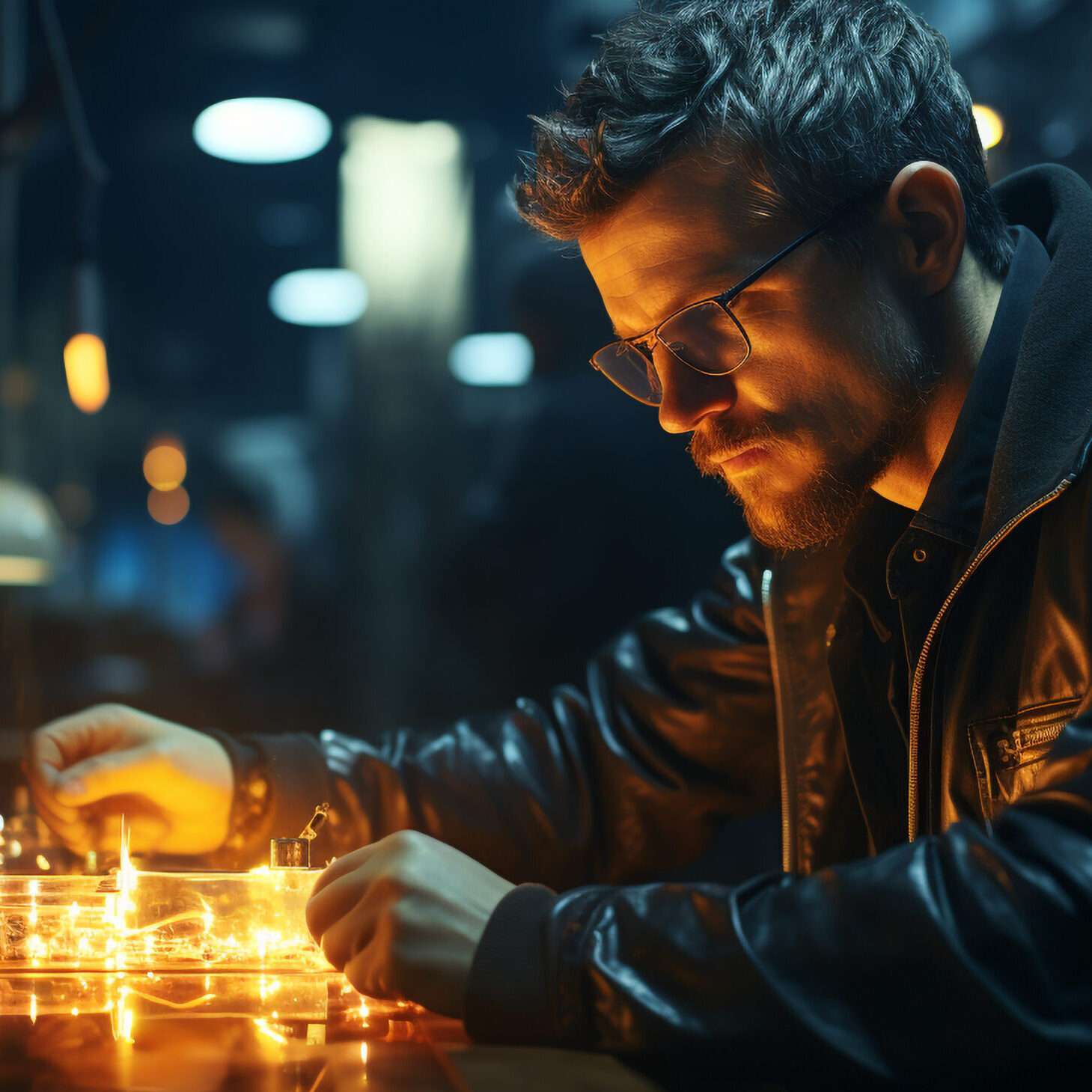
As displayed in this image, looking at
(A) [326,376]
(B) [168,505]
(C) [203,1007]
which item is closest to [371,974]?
(C) [203,1007]

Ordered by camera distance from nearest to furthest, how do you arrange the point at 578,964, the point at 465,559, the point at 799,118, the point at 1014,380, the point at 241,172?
the point at 578,964 < the point at 1014,380 < the point at 799,118 < the point at 465,559 < the point at 241,172

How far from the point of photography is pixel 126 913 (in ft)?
3.59

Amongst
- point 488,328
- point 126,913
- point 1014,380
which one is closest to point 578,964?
point 126,913

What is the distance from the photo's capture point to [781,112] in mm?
1256

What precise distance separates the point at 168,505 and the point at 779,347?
2531mm

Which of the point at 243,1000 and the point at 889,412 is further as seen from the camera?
the point at 889,412

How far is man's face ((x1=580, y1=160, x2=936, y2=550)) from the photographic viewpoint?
1255 mm

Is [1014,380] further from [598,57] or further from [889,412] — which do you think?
[598,57]

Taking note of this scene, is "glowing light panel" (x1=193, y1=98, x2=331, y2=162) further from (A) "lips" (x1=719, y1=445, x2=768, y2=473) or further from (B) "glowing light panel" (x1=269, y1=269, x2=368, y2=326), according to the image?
(A) "lips" (x1=719, y1=445, x2=768, y2=473)

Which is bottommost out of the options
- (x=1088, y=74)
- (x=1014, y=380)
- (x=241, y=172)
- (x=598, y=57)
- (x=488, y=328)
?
(x=1014, y=380)

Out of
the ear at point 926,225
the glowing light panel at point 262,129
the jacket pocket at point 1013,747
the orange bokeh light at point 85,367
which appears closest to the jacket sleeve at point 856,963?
the jacket pocket at point 1013,747

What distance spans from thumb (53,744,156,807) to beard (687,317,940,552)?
2.49 ft

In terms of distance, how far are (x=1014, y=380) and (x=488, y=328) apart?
1962 millimetres

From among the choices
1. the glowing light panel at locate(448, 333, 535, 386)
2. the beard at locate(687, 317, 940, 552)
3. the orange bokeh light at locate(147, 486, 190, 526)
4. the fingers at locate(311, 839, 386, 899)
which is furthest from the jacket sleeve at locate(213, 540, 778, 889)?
the orange bokeh light at locate(147, 486, 190, 526)
